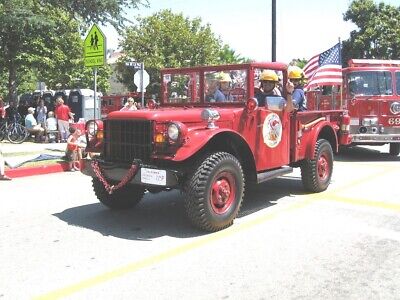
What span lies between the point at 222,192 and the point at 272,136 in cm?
139

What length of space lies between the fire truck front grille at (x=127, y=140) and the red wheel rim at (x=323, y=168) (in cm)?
336

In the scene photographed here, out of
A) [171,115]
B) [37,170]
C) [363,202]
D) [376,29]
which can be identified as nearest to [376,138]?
[363,202]

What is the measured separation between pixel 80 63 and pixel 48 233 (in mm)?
26416

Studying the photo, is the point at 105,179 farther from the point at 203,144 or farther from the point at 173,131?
the point at 203,144

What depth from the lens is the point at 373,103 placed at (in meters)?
13.2

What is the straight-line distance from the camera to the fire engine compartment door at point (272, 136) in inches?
267

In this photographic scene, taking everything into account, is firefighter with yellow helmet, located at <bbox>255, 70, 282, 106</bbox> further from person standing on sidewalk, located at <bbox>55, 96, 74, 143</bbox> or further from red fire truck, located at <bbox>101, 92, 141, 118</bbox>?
red fire truck, located at <bbox>101, 92, 141, 118</bbox>

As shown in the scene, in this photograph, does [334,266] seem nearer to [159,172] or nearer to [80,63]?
[159,172]

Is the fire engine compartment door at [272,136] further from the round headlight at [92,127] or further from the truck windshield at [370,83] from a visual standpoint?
the truck windshield at [370,83]

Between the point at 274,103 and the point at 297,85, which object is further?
the point at 297,85

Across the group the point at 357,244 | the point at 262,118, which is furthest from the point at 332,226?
the point at 262,118

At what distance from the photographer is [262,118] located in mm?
6797

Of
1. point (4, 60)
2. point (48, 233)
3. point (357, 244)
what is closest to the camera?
point (357, 244)

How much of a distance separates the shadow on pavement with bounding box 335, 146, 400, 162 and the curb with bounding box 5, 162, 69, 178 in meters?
6.78
